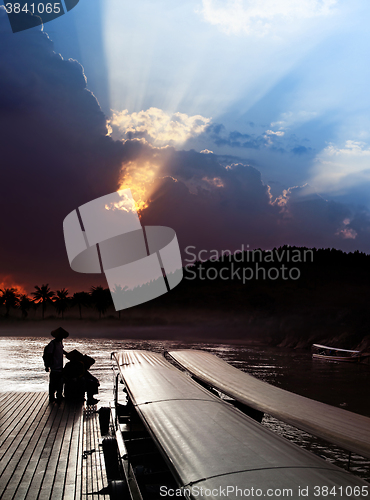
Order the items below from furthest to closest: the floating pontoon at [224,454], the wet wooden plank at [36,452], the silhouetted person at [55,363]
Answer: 1. the silhouetted person at [55,363]
2. the wet wooden plank at [36,452]
3. the floating pontoon at [224,454]

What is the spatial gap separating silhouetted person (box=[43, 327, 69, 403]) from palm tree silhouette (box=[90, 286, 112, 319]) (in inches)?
4743

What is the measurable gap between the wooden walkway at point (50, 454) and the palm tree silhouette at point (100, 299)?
121367mm

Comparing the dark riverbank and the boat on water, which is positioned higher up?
the dark riverbank

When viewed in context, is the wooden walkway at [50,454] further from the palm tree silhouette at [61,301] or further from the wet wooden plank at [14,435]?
the palm tree silhouette at [61,301]

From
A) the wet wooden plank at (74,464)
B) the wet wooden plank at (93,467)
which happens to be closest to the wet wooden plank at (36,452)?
the wet wooden plank at (74,464)

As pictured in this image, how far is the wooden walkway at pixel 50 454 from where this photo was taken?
6203 millimetres

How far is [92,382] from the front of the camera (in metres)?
12.6

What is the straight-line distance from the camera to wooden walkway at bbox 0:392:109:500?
6.20 meters

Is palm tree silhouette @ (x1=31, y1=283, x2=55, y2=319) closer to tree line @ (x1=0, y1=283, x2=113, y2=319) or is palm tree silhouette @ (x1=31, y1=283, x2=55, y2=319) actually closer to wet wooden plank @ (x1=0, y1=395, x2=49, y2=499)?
tree line @ (x1=0, y1=283, x2=113, y2=319)

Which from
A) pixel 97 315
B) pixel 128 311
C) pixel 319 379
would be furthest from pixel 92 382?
pixel 97 315

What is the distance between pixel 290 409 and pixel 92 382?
7.13m

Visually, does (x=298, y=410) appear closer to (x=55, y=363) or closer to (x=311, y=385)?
(x=55, y=363)

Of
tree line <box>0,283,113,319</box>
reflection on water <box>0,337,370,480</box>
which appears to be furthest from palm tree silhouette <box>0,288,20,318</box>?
reflection on water <box>0,337,370,480</box>

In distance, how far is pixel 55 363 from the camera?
40.1 ft
